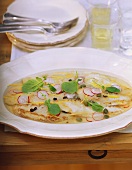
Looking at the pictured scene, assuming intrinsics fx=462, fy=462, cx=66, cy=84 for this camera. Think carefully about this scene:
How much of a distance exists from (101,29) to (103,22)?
39mm

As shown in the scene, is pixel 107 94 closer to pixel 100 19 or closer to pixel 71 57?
pixel 71 57

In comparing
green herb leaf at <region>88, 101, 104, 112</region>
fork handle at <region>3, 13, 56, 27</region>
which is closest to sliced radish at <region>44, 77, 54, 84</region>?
green herb leaf at <region>88, 101, 104, 112</region>

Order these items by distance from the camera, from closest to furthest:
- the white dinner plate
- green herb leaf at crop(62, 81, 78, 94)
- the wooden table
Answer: the wooden table, green herb leaf at crop(62, 81, 78, 94), the white dinner plate

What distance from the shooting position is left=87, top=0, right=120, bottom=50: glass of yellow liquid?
1.21 metres

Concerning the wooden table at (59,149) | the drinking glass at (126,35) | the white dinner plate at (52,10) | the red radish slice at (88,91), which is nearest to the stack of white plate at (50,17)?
the white dinner plate at (52,10)

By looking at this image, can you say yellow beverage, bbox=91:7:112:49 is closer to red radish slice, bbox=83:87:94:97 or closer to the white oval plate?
the white oval plate

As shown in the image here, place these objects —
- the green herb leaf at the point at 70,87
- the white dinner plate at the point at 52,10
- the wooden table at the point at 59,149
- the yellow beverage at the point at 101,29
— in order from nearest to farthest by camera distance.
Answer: the wooden table at the point at 59,149 → the green herb leaf at the point at 70,87 → the yellow beverage at the point at 101,29 → the white dinner plate at the point at 52,10

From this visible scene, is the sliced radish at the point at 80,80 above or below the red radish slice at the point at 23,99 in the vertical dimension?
above

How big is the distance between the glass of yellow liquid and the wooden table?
342 mm

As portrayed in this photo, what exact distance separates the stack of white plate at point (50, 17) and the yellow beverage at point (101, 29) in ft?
0.14

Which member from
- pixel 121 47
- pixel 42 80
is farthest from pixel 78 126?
pixel 121 47

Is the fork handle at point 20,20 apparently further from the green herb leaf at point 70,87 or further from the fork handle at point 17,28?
the green herb leaf at point 70,87

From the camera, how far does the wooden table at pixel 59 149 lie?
3.09 ft

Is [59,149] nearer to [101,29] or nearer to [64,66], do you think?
[64,66]
